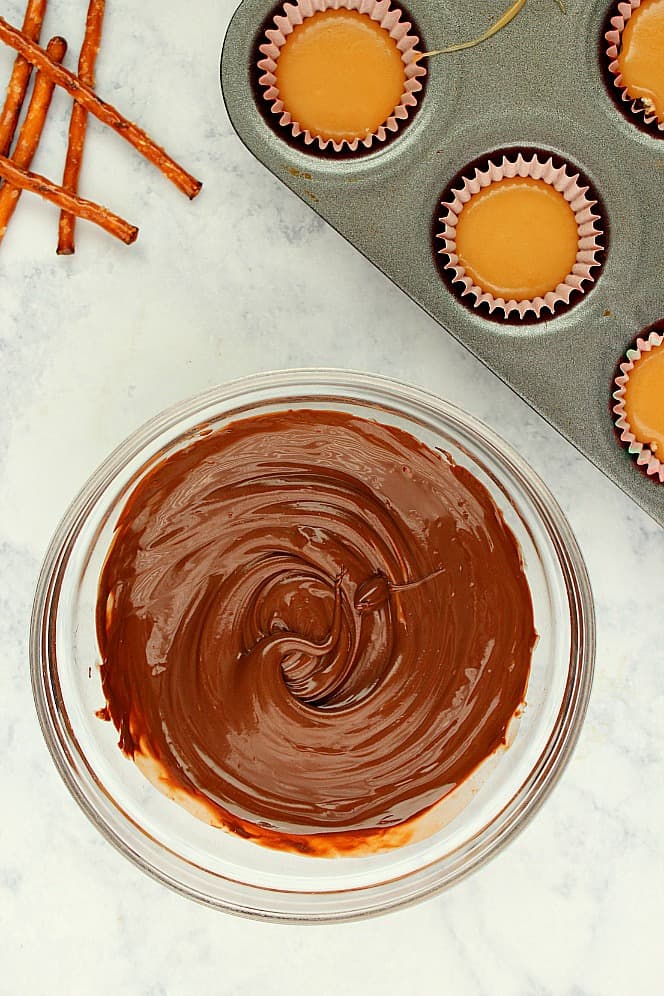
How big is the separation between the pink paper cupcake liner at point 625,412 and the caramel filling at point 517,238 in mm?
203

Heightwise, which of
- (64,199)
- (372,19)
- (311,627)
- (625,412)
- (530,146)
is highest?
(372,19)

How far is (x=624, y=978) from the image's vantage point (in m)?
1.96

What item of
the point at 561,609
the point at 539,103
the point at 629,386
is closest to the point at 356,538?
the point at 561,609

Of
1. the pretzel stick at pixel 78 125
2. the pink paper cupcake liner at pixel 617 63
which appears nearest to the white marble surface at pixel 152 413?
the pretzel stick at pixel 78 125

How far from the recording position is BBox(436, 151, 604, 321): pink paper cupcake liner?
5.68ft

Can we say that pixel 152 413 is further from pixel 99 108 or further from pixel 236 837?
pixel 236 837

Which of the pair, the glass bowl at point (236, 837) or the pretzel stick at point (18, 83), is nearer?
the glass bowl at point (236, 837)

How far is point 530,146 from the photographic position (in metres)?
1.73

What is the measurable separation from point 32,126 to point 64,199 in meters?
0.19

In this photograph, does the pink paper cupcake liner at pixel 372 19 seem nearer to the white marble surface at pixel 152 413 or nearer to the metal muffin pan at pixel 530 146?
the metal muffin pan at pixel 530 146

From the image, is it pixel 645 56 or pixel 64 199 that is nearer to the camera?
pixel 645 56

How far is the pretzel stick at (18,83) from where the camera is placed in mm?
1854

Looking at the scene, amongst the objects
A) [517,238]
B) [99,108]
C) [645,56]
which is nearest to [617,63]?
[645,56]

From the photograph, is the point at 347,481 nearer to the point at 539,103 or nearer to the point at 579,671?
the point at 579,671
